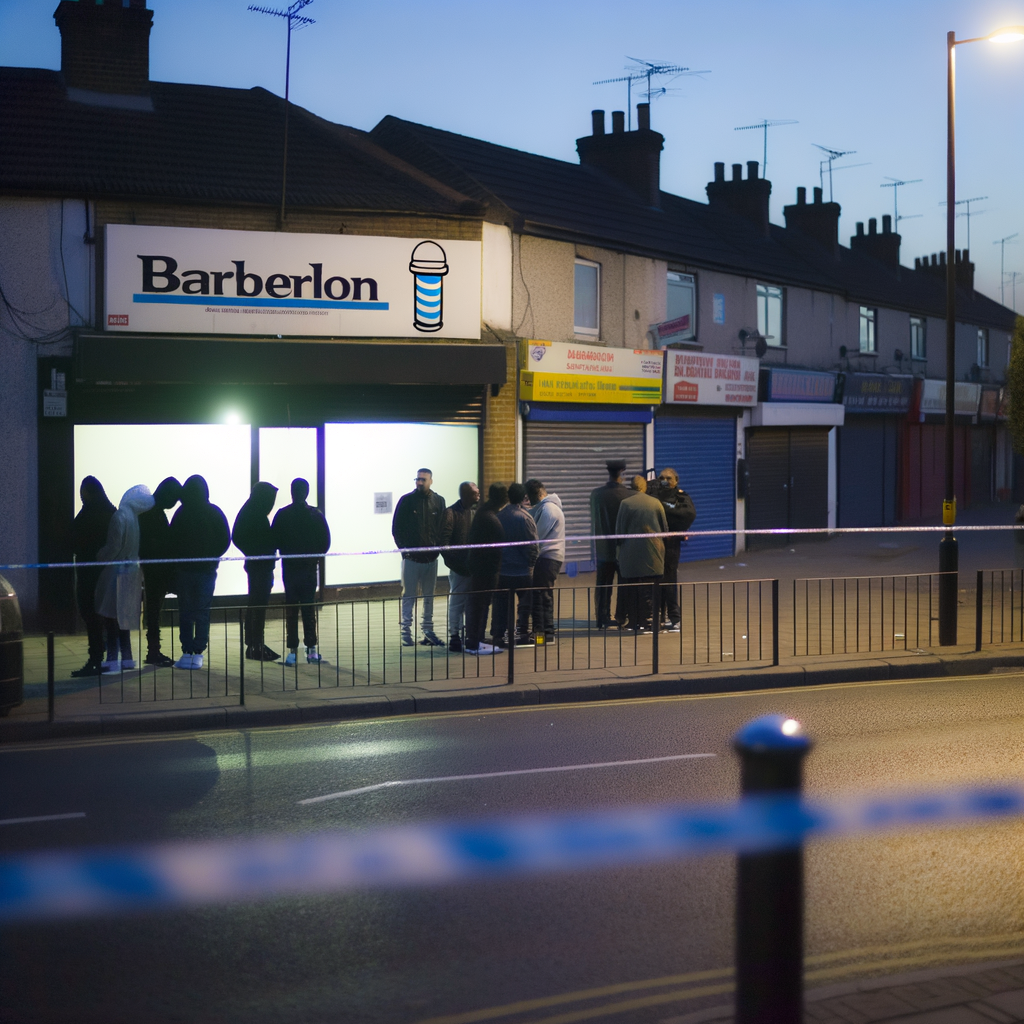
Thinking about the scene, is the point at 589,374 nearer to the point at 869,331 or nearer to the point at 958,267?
the point at 869,331

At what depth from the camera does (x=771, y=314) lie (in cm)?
2486

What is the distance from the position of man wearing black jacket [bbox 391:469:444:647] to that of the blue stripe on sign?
12.6ft

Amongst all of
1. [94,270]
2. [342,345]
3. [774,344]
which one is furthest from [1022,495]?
[94,270]

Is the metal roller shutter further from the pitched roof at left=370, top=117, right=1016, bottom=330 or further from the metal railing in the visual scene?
the metal railing

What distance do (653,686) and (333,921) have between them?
580cm

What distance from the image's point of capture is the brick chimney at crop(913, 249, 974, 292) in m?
43.9

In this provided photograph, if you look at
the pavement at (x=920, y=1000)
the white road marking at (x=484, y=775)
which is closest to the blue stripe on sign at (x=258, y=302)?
the white road marking at (x=484, y=775)

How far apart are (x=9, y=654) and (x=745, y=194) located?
23808mm

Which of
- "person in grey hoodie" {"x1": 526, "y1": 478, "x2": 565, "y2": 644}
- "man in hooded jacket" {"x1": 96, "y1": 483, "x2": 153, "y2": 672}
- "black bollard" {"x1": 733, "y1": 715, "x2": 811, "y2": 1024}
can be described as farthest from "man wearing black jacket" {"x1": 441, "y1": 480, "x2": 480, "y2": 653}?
"black bollard" {"x1": 733, "y1": 715, "x2": 811, "y2": 1024}

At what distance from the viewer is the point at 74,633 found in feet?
45.5

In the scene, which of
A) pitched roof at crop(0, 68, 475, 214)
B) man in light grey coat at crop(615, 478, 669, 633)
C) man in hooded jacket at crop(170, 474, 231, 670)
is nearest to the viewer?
man in hooded jacket at crop(170, 474, 231, 670)

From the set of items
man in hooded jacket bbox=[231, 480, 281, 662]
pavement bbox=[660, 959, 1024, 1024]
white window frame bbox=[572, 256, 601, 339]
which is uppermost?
white window frame bbox=[572, 256, 601, 339]

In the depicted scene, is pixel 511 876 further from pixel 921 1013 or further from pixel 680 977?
pixel 921 1013

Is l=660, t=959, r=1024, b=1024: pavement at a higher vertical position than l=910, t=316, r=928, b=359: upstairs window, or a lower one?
lower
